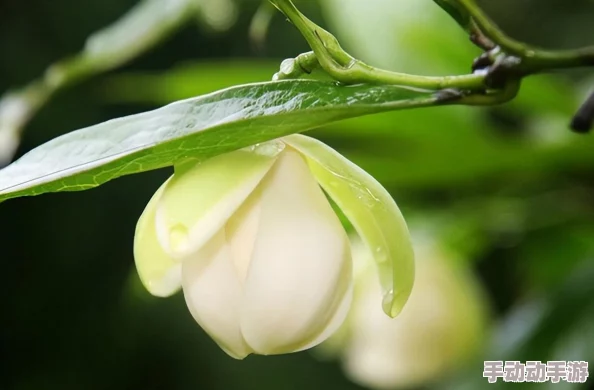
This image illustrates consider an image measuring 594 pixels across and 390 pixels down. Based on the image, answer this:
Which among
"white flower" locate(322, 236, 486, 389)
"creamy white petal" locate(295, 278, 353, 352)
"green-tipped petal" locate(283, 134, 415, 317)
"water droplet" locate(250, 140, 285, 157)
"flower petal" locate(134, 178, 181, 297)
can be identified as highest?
"water droplet" locate(250, 140, 285, 157)

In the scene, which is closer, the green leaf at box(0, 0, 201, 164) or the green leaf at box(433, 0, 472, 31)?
the green leaf at box(433, 0, 472, 31)

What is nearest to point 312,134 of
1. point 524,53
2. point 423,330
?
point 423,330

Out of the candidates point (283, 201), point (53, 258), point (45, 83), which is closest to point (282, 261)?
point (283, 201)

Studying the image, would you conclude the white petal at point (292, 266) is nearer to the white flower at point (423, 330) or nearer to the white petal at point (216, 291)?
the white petal at point (216, 291)

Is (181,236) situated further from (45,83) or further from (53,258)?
(53,258)

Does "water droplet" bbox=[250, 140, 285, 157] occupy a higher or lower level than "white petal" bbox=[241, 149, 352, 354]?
higher

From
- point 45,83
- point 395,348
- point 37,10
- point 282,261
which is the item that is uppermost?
point 37,10

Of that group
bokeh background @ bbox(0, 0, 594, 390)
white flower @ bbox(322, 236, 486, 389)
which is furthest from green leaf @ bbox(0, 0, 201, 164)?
white flower @ bbox(322, 236, 486, 389)

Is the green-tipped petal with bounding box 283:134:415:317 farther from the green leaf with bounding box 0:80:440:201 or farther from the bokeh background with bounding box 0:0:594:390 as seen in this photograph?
the bokeh background with bounding box 0:0:594:390
